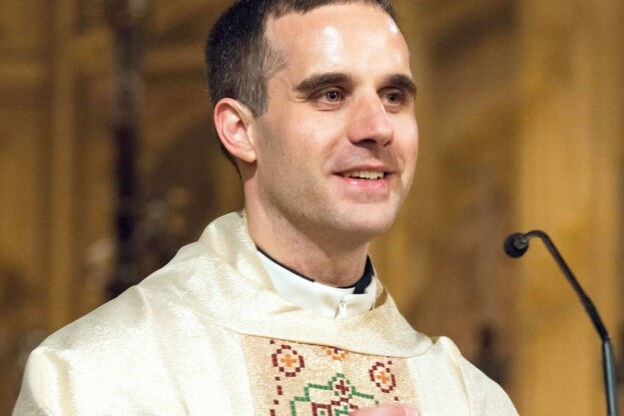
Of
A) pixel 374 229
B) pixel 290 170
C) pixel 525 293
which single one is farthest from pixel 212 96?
pixel 525 293

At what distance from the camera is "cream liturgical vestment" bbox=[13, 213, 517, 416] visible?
2604 millimetres


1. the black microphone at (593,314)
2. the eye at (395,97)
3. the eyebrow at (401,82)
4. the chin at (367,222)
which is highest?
the eyebrow at (401,82)

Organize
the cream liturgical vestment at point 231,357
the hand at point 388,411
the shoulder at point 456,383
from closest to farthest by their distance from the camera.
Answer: the hand at point 388,411, the cream liturgical vestment at point 231,357, the shoulder at point 456,383

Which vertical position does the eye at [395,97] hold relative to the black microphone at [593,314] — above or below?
above

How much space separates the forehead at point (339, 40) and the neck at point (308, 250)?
0.37 meters

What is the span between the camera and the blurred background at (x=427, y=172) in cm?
568

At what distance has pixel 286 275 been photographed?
2.89 metres

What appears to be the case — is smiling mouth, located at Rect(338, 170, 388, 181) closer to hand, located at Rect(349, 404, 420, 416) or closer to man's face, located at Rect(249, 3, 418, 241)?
man's face, located at Rect(249, 3, 418, 241)

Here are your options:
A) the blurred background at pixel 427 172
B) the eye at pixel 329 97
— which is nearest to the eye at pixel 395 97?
the eye at pixel 329 97

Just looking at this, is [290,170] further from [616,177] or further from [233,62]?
[616,177]

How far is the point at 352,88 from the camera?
110 inches

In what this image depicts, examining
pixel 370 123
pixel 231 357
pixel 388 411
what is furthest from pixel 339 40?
pixel 388 411

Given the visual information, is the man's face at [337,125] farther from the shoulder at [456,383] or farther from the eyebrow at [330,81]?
the shoulder at [456,383]

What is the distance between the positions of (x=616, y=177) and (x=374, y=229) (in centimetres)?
332
